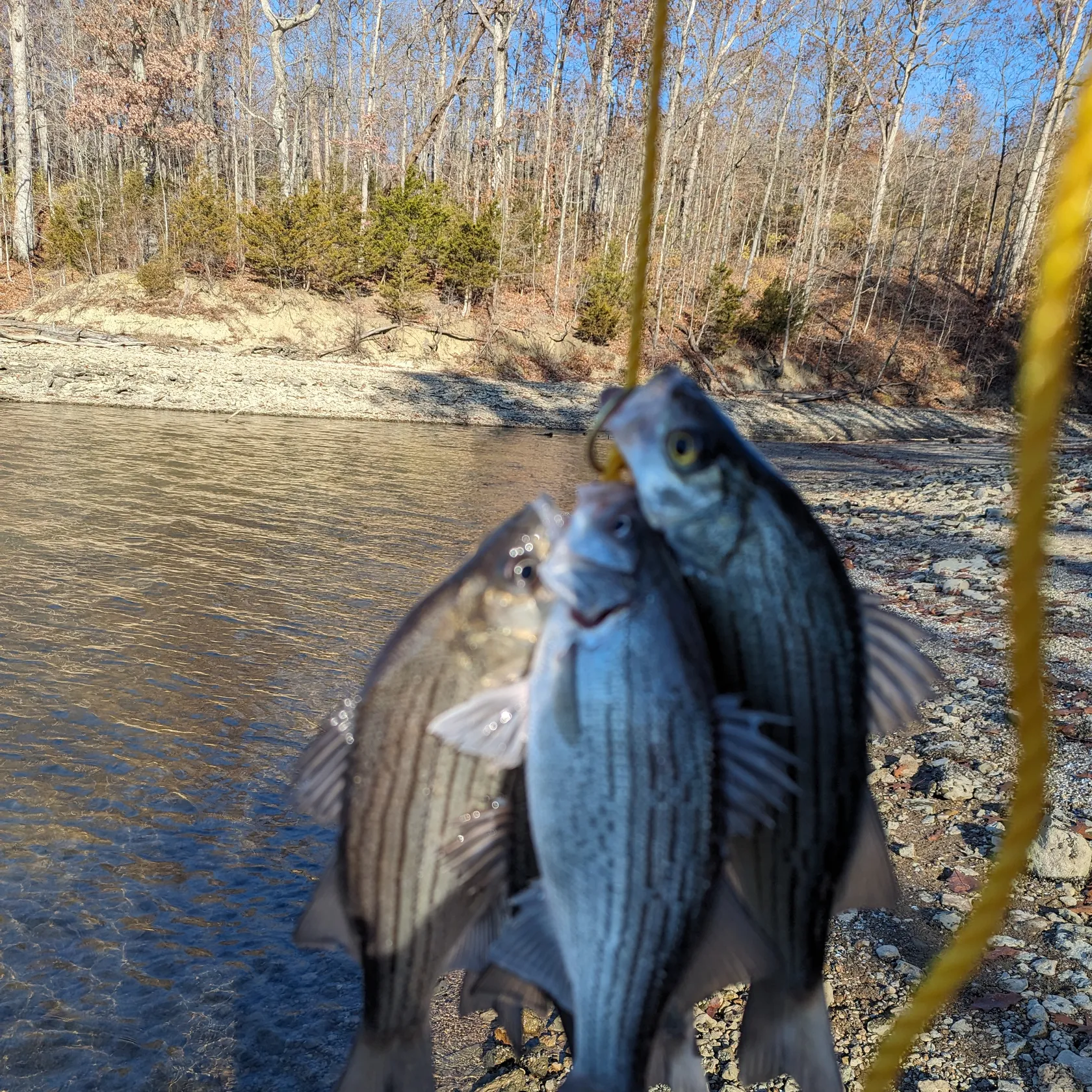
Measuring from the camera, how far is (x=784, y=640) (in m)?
1.16

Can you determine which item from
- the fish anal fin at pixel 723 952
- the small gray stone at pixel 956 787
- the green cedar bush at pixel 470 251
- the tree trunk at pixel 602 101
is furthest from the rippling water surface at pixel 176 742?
the tree trunk at pixel 602 101

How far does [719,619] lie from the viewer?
45.3 inches

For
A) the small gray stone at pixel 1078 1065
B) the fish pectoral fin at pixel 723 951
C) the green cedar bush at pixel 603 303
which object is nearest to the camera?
the fish pectoral fin at pixel 723 951

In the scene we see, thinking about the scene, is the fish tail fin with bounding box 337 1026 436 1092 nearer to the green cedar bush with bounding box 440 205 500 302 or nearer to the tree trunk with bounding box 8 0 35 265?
the green cedar bush with bounding box 440 205 500 302

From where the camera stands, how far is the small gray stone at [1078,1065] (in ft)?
11.3

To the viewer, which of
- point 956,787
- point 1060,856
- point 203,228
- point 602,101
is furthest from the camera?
point 602,101

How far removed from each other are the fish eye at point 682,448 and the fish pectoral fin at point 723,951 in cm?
57

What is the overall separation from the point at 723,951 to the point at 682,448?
72cm

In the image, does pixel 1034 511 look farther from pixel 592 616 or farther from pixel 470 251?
pixel 470 251

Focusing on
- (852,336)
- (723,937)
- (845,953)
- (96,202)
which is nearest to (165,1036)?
(845,953)

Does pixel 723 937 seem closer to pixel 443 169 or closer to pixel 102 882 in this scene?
pixel 102 882

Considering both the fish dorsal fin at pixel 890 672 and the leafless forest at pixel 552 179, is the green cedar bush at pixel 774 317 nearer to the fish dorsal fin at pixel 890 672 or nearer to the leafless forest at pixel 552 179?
the leafless forest at pixel 552 179

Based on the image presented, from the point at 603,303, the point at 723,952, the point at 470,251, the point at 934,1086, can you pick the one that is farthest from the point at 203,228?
the point at 723,952

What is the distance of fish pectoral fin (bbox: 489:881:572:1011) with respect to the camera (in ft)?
3.79
